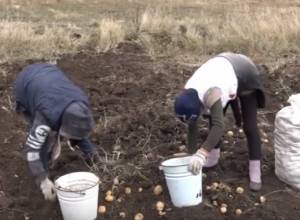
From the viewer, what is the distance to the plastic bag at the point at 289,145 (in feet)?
14.5

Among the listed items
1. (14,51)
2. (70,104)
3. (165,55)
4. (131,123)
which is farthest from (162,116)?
(14,51)

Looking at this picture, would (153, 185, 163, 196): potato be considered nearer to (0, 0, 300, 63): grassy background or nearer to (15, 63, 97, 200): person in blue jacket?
(15, 63, 97, 200): person in blue jacket

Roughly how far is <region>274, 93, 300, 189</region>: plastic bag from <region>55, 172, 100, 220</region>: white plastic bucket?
1.40 meters

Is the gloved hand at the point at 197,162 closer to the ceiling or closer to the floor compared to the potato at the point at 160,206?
closer to the ceiling

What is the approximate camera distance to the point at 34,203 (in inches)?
172

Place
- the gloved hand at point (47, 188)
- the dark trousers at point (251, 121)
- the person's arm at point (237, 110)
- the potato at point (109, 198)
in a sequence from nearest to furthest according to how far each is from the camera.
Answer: the gloved hand at point (47, 188) → the potato at point (109, 198) → the dark trousers at point (251, 121) → the person's arm at point (237, 110)

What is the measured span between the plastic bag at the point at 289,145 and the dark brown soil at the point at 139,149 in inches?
4.1

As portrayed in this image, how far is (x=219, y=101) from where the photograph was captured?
3.88 m

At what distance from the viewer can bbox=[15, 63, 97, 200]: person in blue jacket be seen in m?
3.80

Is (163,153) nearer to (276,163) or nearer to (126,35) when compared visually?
(276,163)

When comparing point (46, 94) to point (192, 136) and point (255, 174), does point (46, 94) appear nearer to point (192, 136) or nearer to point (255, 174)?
point (192, 136)

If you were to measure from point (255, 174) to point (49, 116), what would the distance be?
61.0 inches

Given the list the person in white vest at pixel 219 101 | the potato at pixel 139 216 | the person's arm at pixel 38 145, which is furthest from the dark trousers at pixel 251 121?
the person's arm at pixel 38 145

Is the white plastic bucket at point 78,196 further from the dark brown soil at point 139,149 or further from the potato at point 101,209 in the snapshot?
the dark brown soil at point 139,149
